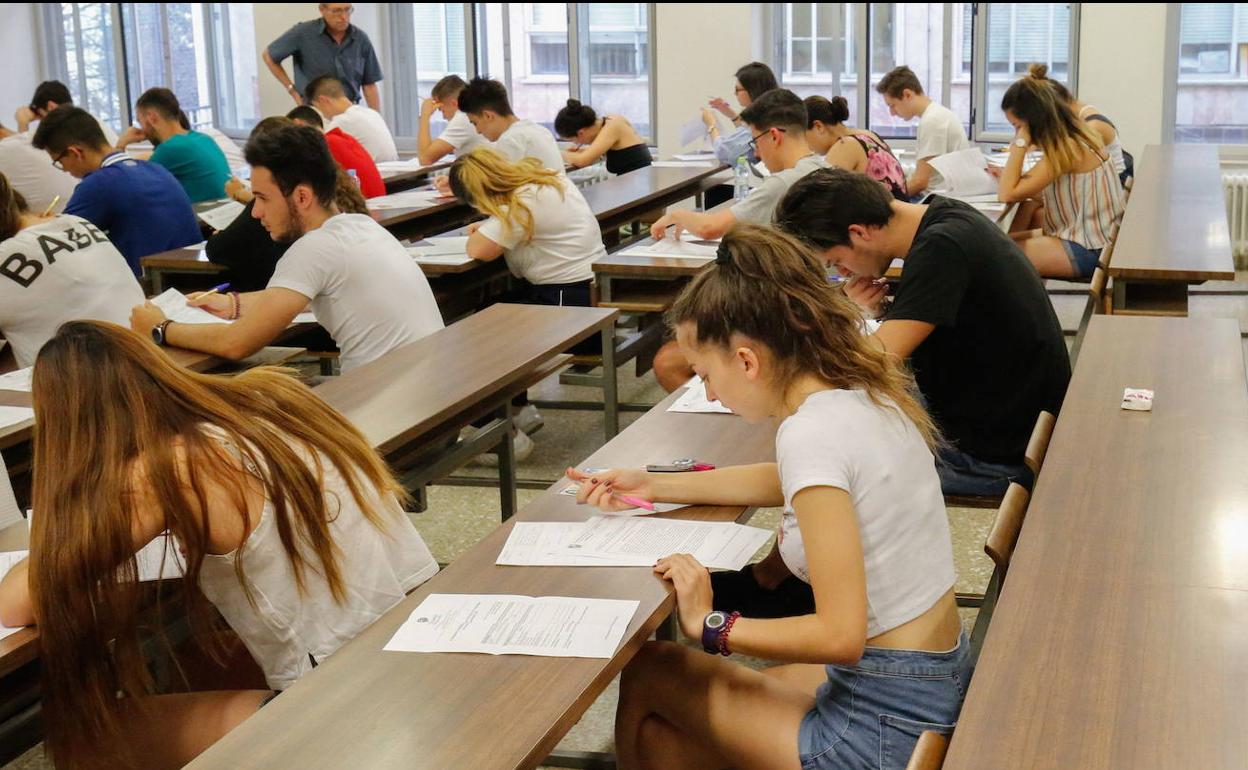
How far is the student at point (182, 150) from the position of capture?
266 inches

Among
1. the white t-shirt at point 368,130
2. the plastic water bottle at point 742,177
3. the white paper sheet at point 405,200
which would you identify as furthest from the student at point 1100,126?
the white t-shirt at point 368,130

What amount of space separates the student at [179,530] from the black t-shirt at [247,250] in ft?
8.80

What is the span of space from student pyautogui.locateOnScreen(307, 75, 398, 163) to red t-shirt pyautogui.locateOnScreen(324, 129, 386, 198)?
123 cm

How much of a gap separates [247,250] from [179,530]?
2.99 m

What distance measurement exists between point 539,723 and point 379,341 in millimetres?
2316

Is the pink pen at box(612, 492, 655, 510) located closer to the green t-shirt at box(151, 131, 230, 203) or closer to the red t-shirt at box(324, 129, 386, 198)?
the red t-shirt at box(324, 129, 386, 198)

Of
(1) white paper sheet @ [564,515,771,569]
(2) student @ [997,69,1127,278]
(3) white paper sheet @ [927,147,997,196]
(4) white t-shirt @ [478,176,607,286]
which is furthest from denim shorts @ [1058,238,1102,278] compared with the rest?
(1) white paper sheet @ [564,515,771,569]

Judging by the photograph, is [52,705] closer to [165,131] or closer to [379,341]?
[379,341]

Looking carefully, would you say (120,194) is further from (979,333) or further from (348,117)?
(979,333)

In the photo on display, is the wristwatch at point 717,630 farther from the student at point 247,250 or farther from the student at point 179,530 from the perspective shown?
the student at point 247,250

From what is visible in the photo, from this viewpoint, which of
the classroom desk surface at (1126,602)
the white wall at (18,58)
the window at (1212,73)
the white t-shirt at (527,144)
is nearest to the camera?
the classroom desk surface at (1126,602)

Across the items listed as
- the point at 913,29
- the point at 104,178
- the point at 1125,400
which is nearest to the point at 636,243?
the point at 104,178

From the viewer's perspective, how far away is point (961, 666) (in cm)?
198

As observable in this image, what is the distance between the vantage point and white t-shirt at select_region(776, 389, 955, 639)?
188cm
